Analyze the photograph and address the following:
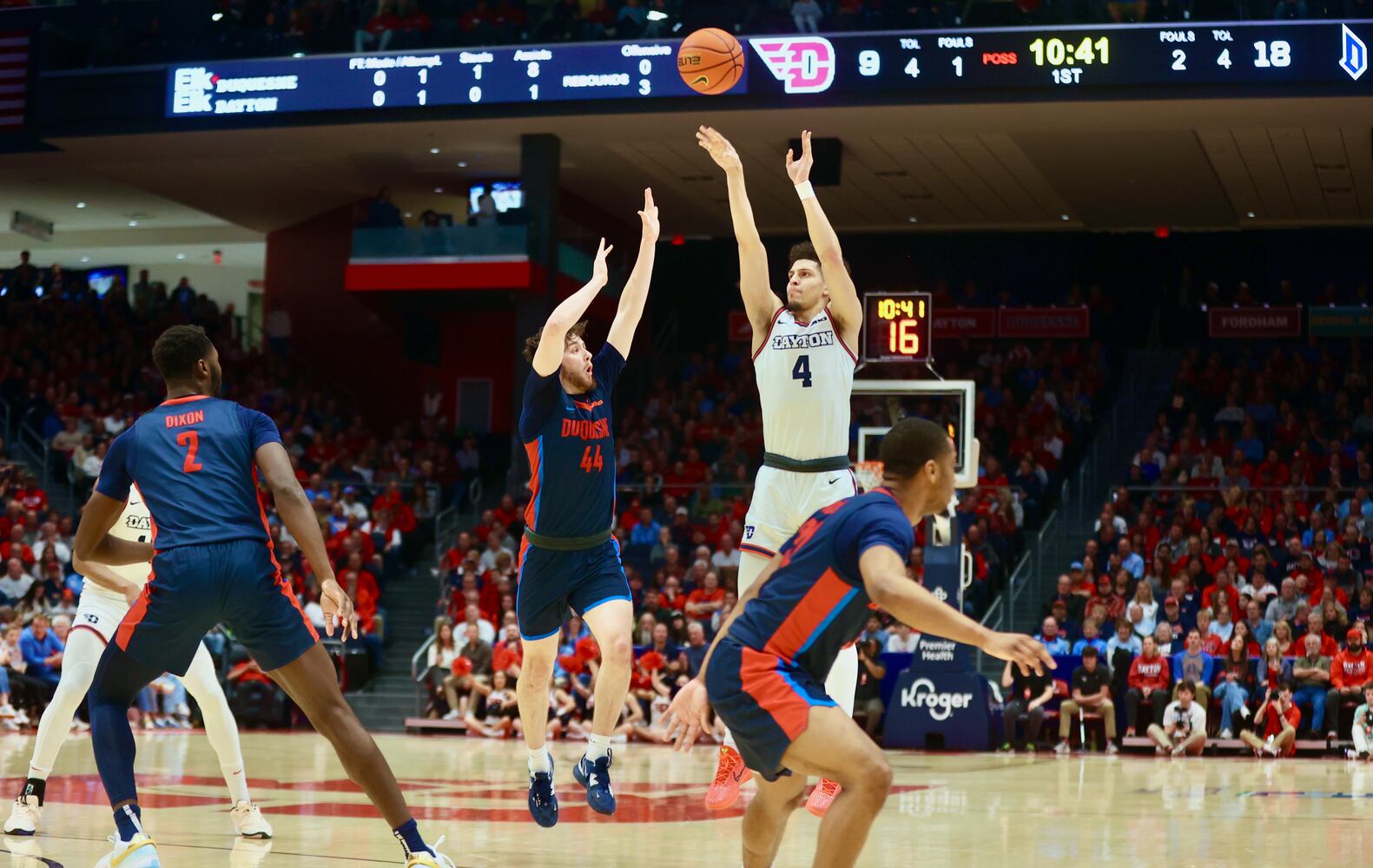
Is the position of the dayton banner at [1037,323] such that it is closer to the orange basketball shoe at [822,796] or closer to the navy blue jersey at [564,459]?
the navy blue jersey at [564,459]

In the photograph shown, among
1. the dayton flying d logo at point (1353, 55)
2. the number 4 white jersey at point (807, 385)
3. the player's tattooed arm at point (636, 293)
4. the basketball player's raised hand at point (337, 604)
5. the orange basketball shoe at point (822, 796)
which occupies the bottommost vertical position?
the orange basketball shoe at point (822, 796)

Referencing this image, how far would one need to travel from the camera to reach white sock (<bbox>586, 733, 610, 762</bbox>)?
24.9 feet

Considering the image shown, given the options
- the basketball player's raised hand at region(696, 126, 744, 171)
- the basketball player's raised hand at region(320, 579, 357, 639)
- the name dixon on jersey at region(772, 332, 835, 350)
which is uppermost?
the basketball player's raised hand at region(696, 126, 744, 171)

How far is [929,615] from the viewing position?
4.56 m

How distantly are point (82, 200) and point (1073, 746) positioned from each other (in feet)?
69.7

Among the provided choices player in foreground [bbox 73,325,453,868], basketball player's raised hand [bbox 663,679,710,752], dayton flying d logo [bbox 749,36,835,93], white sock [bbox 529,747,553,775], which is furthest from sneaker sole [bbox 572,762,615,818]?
dayton flying d logo [bbox 749,36,835,93]

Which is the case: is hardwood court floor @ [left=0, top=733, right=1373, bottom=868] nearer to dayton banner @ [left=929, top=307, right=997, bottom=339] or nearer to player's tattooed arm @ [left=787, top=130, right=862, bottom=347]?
player's tattooed arm @ [left=787, top=130, right=862, bottom=347]

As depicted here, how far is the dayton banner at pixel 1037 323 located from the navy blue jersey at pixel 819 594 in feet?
81.1

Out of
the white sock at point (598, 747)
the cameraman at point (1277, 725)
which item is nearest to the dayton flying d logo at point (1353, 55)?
the cameraman at point (1277, 725)

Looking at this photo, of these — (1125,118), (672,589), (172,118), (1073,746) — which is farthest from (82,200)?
(1073,746)

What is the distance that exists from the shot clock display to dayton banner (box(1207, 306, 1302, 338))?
14949 mm

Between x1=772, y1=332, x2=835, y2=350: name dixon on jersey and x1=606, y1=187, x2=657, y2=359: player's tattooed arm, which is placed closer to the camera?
x1=772, y1=332, x2=835, y2=350: name dixon on jersey

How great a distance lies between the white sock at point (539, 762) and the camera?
779 centimetres

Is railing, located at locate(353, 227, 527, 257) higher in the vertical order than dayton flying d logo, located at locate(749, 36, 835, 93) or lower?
lower
